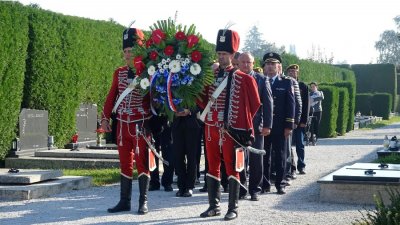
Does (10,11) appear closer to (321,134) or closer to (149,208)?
(149,208)

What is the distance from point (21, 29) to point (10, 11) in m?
0.48

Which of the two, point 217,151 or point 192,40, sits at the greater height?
point 192,40

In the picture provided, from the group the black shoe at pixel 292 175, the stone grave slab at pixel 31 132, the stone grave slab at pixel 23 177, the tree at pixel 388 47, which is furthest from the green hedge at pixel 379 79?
the tree at pixel 388 47

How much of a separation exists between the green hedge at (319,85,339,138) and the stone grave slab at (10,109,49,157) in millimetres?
12076

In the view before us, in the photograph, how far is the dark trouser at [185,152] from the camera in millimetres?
10203

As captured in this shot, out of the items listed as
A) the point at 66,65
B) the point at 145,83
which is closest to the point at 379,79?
the point at 66,65

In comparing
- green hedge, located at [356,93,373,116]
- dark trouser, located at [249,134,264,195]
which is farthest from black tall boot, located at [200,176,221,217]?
green hedge, located at [356,93,373,116]

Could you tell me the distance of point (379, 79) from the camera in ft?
193

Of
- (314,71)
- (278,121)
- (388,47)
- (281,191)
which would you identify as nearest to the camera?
(281,191)

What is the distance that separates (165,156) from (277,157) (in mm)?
1825

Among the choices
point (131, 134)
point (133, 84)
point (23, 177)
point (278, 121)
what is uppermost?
point (133, 84)

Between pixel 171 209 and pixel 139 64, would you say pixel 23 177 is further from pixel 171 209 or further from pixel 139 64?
pixel 139 64

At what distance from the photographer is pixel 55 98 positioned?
16.6m

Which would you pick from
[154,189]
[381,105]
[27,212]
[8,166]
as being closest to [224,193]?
[154,189]
